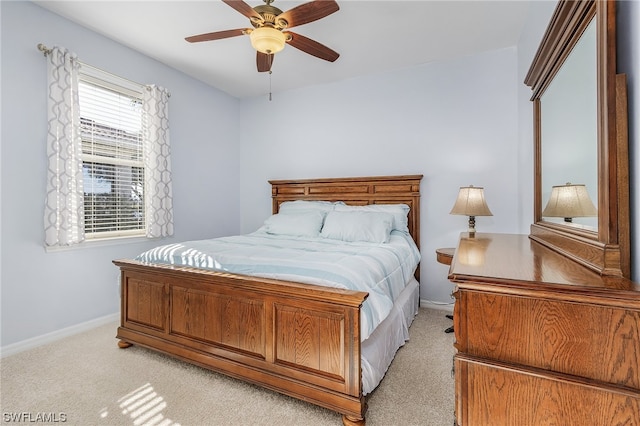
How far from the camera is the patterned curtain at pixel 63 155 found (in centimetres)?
258

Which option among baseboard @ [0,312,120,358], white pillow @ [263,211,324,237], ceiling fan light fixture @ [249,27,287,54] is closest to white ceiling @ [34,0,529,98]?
ceiling fan light fixture @ [249,27,287,54]

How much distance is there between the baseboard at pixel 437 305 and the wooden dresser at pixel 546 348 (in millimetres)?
2691

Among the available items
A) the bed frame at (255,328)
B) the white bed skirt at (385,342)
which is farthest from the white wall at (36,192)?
the white bed skirt at (385,342)

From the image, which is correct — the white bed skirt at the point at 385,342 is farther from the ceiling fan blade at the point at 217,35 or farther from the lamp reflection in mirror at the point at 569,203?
the ceiling fan blade at the point at 217,35

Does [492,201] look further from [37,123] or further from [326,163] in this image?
[37,123]

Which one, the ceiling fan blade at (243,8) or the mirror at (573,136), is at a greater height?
the ceiling fan blade at (243,8)

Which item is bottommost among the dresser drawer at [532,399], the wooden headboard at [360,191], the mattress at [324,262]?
the dresser drawer at [532,399]

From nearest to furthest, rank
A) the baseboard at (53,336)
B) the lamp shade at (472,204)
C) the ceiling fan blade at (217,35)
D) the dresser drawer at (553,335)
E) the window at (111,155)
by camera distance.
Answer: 1. the dresser drawer at (553,335)
2. the ceiling fan blade at (217,35)
3. the baseboard at (53,336)
4. the lamp shade at (472,204)
5. the window at (111,155)

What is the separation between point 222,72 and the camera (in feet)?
12.5

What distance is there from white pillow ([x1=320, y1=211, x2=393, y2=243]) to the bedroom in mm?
758

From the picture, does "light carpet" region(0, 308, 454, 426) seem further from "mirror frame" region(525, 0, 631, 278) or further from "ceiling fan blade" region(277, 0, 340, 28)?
"ceiling fan blade" region(277, 0, 340, 28)

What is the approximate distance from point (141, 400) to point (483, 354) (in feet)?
6.37

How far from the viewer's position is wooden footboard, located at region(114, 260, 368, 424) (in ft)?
5.26

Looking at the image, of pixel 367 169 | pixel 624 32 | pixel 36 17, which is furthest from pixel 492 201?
pixel 36 17
